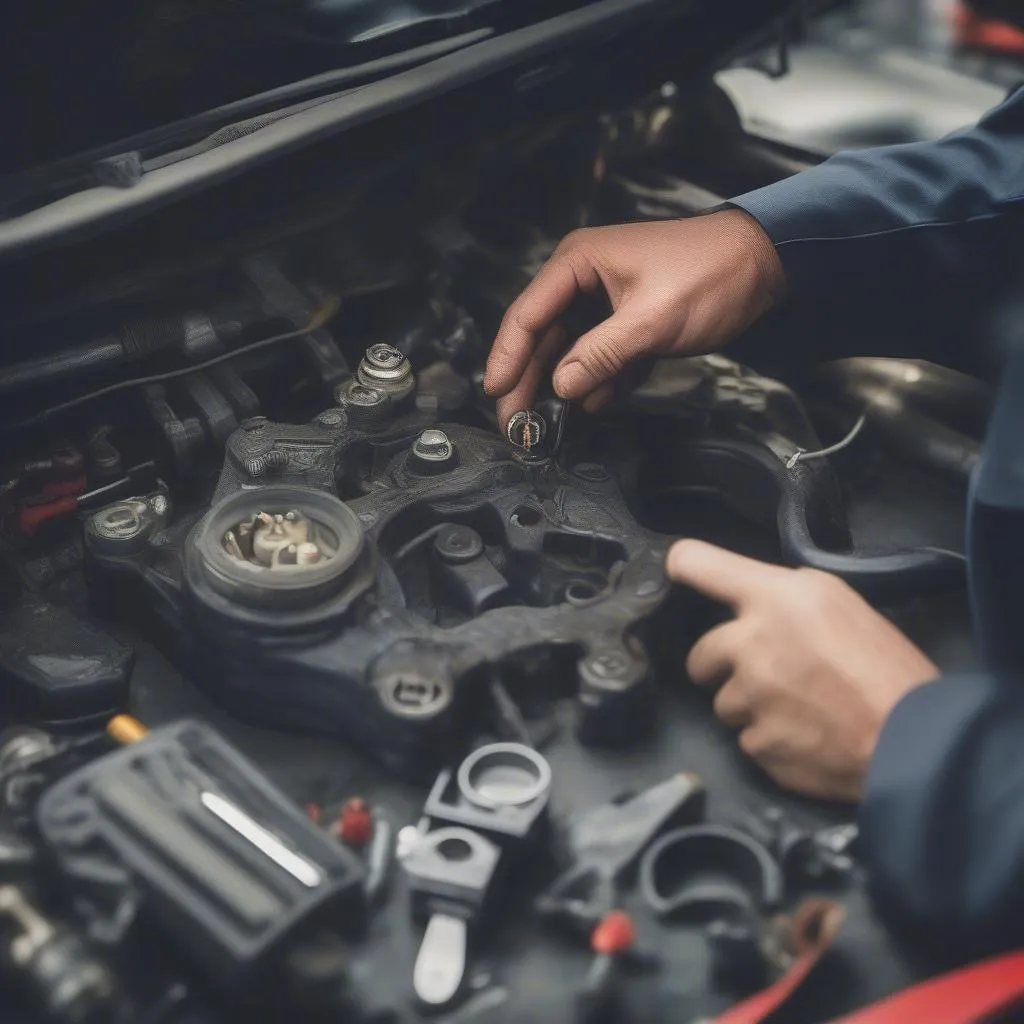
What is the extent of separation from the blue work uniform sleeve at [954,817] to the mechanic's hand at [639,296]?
56 centimetres

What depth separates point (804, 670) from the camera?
1.12 metres

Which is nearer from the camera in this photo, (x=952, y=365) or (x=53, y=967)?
(x=53, y=967)

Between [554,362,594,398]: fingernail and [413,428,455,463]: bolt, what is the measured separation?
0.47ft

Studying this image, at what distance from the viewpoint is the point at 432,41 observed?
60.6 inches

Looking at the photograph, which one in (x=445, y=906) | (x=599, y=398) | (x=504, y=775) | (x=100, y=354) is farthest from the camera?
(x=599, y=398)

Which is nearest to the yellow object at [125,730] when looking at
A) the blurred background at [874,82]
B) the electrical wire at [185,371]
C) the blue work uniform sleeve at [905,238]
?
the electrical wire at [185,371]

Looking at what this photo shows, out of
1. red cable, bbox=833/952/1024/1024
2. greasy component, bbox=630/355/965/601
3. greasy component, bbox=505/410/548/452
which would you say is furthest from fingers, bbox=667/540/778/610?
red cable, bbox=833/952/1024/1024

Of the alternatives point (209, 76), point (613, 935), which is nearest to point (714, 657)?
point (613, 935)

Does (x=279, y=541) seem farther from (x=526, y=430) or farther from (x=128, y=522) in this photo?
(x=526, y=430)

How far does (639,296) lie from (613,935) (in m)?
0.76

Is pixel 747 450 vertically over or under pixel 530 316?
under

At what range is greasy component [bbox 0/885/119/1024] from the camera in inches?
34.6

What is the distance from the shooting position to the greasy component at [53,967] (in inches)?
34.6

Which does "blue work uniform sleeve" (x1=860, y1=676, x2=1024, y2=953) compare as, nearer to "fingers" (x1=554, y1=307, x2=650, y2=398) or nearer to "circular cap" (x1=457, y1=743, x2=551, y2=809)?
"circular cap" (x1=457, y1=743, x2=551, y2=809)
